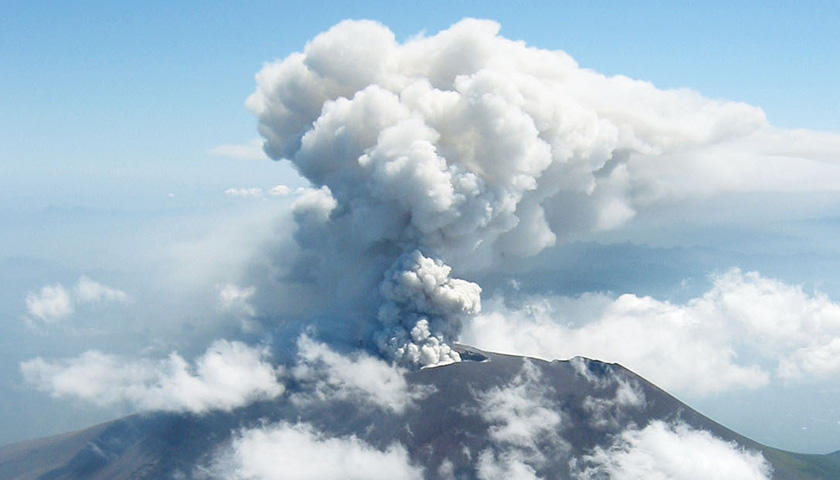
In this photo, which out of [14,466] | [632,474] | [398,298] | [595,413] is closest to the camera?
[398,298]

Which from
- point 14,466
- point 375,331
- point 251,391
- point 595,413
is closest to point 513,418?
point 595,413

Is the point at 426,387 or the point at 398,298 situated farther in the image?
the point at 426,387

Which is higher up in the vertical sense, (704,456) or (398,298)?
(398,298)

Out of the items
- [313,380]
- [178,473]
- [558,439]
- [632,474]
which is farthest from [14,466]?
[632,474]

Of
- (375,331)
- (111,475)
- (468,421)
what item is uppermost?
(375,331)

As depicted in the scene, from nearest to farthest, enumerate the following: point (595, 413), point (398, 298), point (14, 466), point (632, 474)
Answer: point (398, 298), point (632, 474), point (595, 413), point (14, 466)

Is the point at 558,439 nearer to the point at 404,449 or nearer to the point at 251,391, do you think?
the point at 404,449
